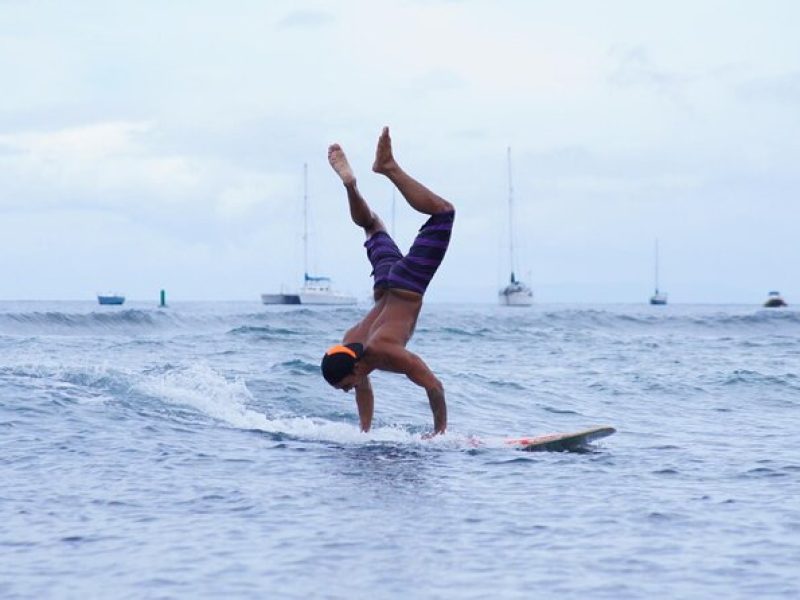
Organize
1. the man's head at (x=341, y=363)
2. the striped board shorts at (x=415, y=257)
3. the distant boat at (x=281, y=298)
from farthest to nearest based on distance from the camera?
the distant boat at (x=281, y=298) → the striped board shorts at (x=415, y=257) → the man's head at (x=341, y=363)

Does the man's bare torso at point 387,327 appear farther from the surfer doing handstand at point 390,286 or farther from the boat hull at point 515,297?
the boat hull at point 515,297

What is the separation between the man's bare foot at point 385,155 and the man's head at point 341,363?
163cm

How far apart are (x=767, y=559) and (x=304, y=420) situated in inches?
283

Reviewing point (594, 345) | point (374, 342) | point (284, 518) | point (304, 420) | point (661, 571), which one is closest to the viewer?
point (661, 571)

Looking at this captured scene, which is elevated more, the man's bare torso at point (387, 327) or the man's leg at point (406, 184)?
the man's leg at point (406, 184)

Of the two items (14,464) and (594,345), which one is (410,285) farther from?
(594,345)

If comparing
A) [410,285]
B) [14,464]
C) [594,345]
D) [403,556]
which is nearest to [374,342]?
[410,285]

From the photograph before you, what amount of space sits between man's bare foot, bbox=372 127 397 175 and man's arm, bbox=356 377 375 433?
2076 millimetres

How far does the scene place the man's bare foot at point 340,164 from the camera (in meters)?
11.2

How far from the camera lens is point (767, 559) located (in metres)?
6.74

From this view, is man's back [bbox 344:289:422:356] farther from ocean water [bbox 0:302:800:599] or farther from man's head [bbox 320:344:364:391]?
ocean water [bbox 0:302:800:599]

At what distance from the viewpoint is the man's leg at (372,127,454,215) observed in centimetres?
1070

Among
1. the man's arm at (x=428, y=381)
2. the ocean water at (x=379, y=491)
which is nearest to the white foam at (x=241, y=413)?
the ocean water at (x=379, y=491)

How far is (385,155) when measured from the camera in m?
10.8
